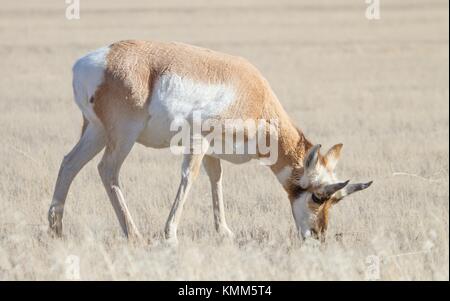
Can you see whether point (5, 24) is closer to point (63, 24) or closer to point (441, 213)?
point (63, 24)

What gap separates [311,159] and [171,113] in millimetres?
1468

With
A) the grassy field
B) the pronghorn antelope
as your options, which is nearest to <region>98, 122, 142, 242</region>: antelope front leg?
the pronghorn antelope

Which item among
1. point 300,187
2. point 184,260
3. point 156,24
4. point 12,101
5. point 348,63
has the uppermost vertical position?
point 156,24

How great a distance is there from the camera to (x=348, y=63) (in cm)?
2975

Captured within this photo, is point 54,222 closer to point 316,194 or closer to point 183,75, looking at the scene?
point 183,75

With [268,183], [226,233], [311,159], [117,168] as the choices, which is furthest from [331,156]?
[268,183]

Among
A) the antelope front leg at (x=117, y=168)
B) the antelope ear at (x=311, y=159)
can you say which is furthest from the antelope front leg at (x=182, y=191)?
the antelope ear at (x=311, y=159)

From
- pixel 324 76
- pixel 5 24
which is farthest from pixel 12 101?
pixel 5 24

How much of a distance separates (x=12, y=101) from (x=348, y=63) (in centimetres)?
1300

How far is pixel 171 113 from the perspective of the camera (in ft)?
30.3

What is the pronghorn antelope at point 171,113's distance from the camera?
9203mm

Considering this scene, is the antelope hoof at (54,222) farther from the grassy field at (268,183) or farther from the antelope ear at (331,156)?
the antelope ear at (331,156)

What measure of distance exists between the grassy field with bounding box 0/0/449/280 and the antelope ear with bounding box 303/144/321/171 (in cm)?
77

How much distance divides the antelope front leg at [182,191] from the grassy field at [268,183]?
0.68 feet
